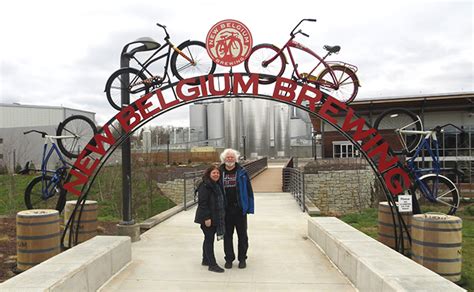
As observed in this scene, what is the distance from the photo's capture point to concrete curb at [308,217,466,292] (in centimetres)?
369

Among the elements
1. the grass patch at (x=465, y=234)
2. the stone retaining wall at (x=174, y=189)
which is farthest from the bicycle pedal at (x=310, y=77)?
the stone retaining wall at (x=174, y=189)

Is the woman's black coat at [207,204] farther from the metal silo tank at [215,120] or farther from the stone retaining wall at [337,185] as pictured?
the metal silo tank at [215,120]

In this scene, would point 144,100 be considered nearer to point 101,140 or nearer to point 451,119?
point 101,140

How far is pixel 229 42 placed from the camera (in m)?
6.67

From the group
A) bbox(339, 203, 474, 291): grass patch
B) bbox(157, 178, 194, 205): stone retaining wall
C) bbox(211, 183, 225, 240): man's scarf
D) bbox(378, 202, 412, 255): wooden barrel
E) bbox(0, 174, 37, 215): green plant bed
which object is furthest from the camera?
bbox(157, 178, 194, 205): stone retaining wall

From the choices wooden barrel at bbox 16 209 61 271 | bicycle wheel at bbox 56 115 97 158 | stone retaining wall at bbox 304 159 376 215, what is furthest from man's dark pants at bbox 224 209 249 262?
stone retaining wall at bbox 304 159 376 215

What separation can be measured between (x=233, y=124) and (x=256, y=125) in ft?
11.6

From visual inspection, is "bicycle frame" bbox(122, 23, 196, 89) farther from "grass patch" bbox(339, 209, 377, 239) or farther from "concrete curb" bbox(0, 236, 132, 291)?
"grass patch" bbox(339, 209, 377, 239)

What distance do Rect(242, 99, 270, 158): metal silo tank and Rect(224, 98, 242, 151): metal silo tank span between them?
113 cm

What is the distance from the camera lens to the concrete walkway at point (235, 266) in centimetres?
491

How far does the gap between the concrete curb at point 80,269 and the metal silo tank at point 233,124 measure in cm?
5250

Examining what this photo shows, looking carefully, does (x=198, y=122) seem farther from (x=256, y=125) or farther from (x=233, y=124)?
(x=256, y=125)

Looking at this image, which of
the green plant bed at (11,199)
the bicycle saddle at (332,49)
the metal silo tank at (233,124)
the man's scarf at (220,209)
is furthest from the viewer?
the metal silo tank at (233,124)

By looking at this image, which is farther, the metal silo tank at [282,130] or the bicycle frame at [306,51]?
the metal silo tank at [282,130]
